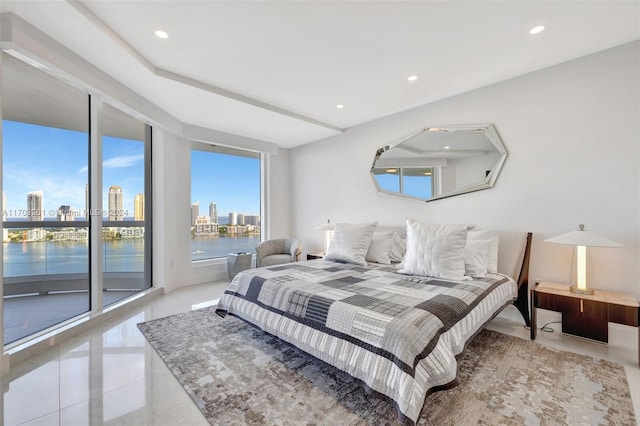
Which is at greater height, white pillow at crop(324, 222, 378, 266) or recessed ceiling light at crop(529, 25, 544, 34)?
recessed ceiling light at crop(529, 25, 544, 34)

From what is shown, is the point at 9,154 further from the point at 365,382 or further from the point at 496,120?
the point at 496,120

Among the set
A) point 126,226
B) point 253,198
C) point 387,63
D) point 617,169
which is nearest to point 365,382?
point 387,63

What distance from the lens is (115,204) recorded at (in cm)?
349

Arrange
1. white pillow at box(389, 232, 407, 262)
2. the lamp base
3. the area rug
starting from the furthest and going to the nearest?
white pillow at box(389, 232, 407, 262)
the lamp base
the area rug

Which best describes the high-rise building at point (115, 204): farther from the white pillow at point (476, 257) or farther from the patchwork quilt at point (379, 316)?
the white pillow at point (476, 257)

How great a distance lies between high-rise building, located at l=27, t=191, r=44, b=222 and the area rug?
1.62 meters

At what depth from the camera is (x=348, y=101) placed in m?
3.66

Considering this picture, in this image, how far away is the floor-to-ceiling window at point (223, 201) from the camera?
194 inches

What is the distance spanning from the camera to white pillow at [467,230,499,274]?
289 cm

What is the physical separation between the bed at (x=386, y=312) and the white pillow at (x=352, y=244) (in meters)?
0.27

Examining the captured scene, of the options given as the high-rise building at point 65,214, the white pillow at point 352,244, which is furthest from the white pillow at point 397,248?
the high-rise building at point 65,214

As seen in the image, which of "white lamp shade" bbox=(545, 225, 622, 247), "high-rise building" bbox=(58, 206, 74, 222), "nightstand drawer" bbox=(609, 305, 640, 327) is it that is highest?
"high-rise building" bbox=(58, 206, 74, 222)

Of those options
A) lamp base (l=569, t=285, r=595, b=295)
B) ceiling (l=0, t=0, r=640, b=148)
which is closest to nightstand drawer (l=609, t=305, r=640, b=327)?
lamp base (l=569, t=285, r=595, b=295)

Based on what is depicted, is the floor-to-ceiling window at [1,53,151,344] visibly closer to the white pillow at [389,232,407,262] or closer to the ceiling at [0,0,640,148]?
the ceiling at [0,0,640,148]
